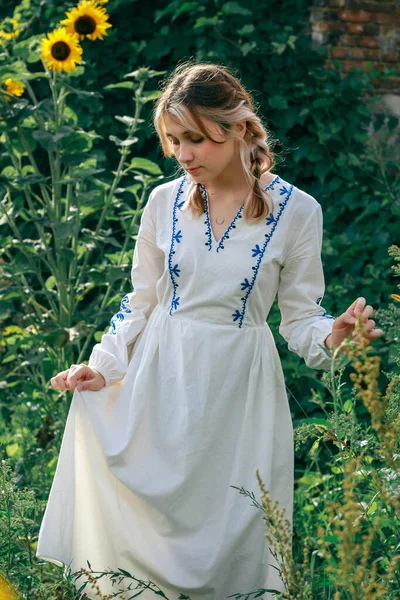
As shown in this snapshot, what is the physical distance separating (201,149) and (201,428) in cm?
68

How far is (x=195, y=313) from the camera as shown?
235cm

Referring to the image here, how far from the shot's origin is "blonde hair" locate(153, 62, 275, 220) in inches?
88.4

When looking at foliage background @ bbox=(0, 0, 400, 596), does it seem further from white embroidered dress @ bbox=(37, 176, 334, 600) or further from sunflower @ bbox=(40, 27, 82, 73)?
white embroidered dress @ bbox=(37, 176, 334, 600)

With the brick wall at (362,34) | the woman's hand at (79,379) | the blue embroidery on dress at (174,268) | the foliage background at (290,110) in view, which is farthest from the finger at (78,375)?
the brick wall at (362,34)

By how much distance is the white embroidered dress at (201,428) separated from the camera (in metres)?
2.29

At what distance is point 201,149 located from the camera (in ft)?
7.37

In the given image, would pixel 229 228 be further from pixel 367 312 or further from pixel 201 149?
pixel 367 312

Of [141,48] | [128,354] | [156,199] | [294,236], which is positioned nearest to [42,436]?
[128,354]

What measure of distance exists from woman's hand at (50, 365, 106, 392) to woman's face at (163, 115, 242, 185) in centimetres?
55

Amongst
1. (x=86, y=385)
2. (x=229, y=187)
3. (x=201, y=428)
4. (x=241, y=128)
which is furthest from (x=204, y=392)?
(x=241, y=128)

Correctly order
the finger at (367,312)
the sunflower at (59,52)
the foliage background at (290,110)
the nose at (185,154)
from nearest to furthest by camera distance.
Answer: the finger at (367,312) < the nose at (185,154) < the sunflower at (59,52) < the foliage background at (290,110)

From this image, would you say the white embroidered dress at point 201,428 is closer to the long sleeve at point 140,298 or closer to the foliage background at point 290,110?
the long sleeve at point 140,298

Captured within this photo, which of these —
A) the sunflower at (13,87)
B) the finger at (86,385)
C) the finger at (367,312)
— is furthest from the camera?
the sunflower at (13,87)

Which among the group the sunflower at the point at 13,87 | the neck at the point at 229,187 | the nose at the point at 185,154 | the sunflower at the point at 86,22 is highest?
the sunflower at the point at 86,22
